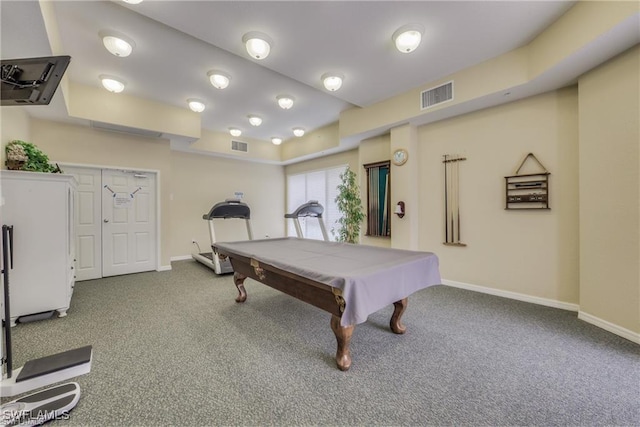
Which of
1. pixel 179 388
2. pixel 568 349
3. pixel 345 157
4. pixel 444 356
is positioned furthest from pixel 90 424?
pixel 345 157

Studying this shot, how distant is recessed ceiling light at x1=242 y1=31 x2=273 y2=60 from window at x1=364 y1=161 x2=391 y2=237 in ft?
8.83

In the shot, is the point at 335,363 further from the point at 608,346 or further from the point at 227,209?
the point at 227,209

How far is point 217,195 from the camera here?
6.45 meters

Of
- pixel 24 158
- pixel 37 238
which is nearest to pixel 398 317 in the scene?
pixel 37 238

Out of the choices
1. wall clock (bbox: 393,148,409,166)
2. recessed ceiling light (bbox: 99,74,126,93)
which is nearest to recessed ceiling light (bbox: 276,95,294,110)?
wall clock (bbox: 393,148,409,166)

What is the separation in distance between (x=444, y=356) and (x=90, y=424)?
232cm

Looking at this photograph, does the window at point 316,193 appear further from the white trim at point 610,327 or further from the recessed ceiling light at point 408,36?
the white trim at point 610,327

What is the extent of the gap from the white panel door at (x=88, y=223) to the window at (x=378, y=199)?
4.74m

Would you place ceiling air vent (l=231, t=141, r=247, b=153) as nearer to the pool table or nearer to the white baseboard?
the pool table

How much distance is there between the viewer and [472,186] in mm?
3627

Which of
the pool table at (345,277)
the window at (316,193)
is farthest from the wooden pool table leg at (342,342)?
the window at (316,193)

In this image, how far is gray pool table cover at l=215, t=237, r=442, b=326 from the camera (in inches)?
63.1

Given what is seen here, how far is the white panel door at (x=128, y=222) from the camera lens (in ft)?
14.4

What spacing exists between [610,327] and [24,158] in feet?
20.7
